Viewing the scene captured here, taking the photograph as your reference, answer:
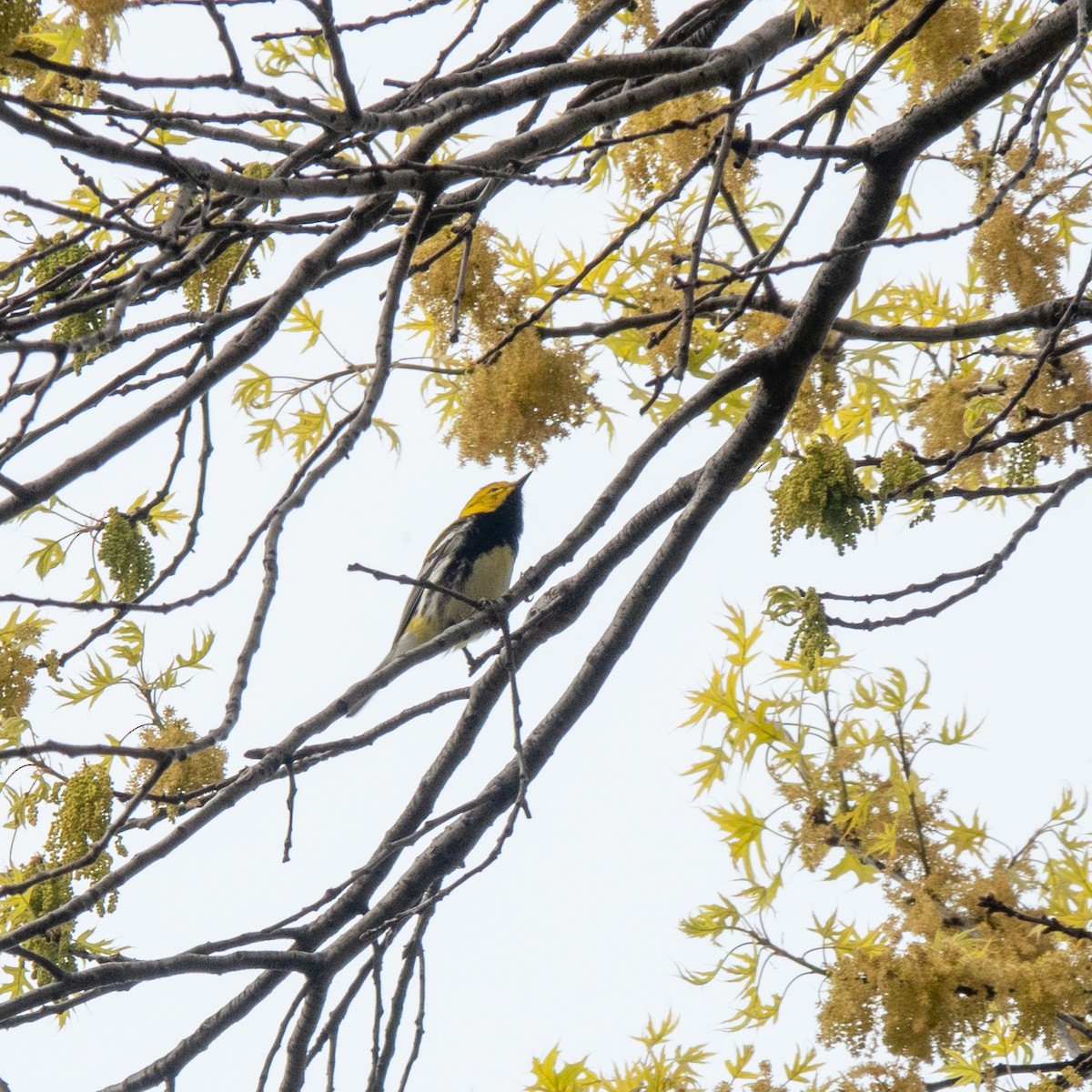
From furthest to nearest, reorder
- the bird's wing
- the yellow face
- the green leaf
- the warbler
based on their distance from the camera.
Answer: the yellow face → the bird's wing → the warbler → the green leaf

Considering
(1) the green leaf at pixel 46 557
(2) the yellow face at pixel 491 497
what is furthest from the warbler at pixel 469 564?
(1) the green leaf at pixel 46 557

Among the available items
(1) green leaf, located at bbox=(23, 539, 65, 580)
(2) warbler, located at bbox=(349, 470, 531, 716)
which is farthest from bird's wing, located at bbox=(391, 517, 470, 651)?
(1) green leaf, located at bbox=(23, 539, 65, 580)

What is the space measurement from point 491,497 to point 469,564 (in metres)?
0.52

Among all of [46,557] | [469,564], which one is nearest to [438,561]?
[469,564]

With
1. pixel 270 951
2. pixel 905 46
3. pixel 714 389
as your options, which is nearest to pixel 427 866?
pixel 270 951

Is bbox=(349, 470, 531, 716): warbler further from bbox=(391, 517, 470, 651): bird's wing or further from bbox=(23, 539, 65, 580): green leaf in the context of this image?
bbox=(23, 539, 65, 580): green leaf

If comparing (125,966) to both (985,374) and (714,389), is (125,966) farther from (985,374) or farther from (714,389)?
(985,374)

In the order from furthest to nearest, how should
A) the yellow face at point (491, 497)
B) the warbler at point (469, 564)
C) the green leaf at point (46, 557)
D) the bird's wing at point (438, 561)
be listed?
1. the yellow face at point (491, 497)
2. the bird's wing at point (438, 561)
3. the warbler at point (469, 564)
4. the green leaf at point (46, 557)

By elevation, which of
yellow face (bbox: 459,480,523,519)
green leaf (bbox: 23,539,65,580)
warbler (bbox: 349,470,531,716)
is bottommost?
green leaf (bbox: 23,539,65,580)

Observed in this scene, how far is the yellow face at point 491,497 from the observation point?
6.98 m

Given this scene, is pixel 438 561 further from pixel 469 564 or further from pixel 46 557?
pixel 46 557

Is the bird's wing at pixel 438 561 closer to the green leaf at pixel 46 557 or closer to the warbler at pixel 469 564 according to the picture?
the warbler at pixel 469 564

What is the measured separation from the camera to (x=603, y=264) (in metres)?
3.47

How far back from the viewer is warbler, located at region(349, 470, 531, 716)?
21.9ft
